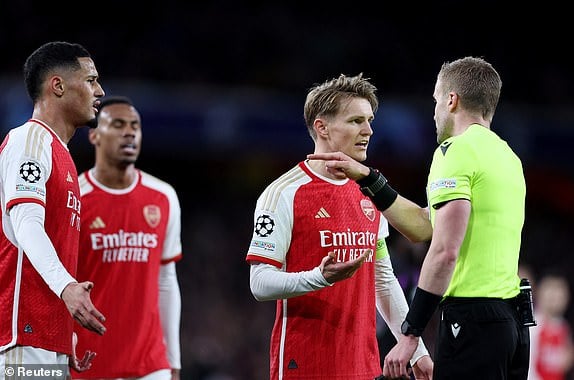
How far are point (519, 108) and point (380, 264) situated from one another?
43.5 feet

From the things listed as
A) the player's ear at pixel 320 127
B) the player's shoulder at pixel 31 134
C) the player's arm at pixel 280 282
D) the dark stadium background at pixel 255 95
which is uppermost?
the dark stadium background at pixel 255 95

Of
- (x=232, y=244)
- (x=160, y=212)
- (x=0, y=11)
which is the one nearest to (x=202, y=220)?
(x=232, y=244)

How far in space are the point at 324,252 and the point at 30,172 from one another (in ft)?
5.18

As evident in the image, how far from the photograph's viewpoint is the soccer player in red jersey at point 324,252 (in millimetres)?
5059

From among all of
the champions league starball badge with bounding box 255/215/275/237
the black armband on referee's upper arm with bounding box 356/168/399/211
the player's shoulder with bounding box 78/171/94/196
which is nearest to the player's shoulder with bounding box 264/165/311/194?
the champions league starball badge with bounding box 255/215/275/237

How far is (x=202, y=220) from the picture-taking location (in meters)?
18.2

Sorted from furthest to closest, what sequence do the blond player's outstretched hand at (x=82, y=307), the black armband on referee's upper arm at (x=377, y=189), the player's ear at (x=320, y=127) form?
the player's ear at (x=320, y=127) < the black armband on referee's upper arm at (x=377, y=189) < the blond player's outstretched hand at (x=82, y=307)

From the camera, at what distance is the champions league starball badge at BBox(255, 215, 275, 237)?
5.03 m

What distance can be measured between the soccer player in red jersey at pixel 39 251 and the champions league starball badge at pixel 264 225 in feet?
2.99

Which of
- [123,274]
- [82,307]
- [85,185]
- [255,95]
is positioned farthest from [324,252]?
[255,95]

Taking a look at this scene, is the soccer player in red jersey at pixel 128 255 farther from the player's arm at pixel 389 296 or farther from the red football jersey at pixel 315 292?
the player's arm at pixel 389 296

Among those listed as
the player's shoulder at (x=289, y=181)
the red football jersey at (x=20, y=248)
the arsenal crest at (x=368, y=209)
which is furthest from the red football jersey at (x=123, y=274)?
the arsenal crest at (x=368, y=209)

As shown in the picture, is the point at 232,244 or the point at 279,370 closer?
the point at 279,370

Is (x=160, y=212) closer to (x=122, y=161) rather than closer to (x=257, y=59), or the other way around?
(x=122, y=161)
